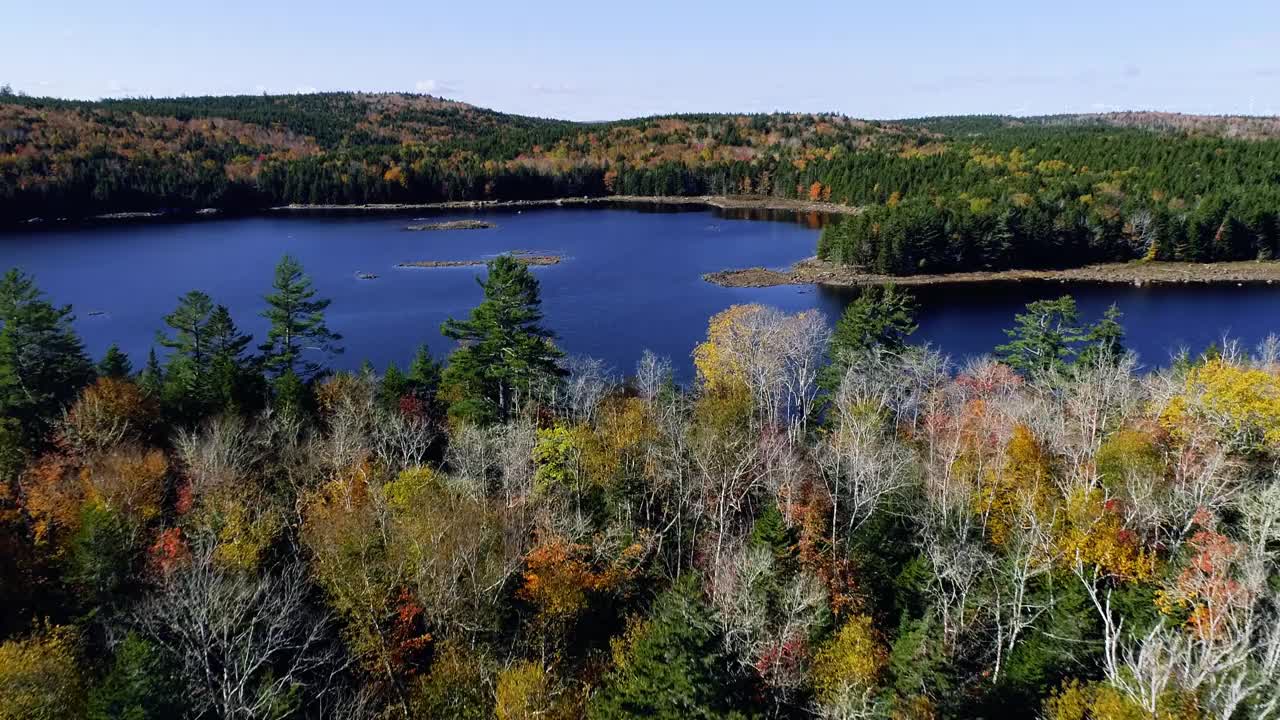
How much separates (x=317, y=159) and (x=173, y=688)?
15990 centimetres

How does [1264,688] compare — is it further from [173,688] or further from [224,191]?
[224,191]

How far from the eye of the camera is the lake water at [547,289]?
197ft

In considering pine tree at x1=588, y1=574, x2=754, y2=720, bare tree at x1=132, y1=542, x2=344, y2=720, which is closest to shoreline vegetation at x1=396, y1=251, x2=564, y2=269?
bare tree at x1=132, y1=542, x2=344, y2=720

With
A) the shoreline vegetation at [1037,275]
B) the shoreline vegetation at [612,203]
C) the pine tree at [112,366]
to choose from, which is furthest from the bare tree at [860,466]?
the shoreline vegetation at [612,203]

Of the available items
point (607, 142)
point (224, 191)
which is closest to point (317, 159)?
point (224, 191)

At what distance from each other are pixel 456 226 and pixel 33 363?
9320 centimetres

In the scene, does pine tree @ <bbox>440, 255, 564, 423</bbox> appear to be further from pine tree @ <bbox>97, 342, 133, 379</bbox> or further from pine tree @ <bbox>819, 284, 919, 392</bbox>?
pine tree @ <bbox>97, 342, 133, 379</bbox>

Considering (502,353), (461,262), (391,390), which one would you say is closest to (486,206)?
(461,262)

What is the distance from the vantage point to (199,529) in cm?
2336

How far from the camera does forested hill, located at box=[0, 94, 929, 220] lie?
137875 mm

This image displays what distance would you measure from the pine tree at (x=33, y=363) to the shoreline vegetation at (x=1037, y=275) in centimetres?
5672

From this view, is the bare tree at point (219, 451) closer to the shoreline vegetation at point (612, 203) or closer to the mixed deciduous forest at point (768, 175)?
the mixed deciduous forest at point (768, 175)

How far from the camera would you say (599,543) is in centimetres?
2566

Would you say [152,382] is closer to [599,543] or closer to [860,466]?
[599,543]
